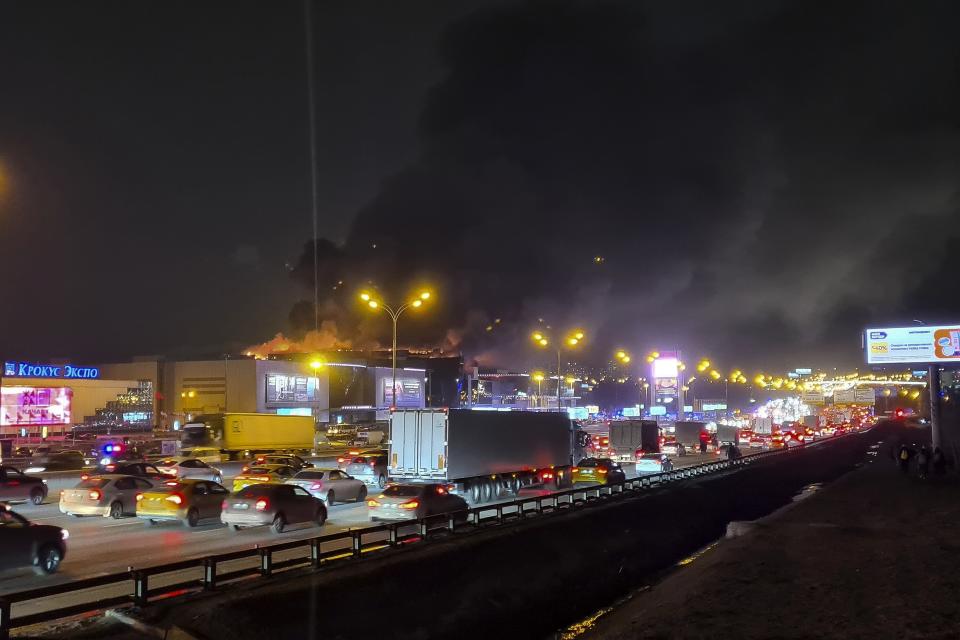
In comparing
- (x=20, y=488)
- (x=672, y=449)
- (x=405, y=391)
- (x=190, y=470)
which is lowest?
(x=672, y=449)

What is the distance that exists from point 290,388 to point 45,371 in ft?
87.9

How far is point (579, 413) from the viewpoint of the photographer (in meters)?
88.5

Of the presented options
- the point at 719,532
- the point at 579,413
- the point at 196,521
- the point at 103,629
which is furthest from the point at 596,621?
the point at 579,413

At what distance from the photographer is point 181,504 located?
2003cm

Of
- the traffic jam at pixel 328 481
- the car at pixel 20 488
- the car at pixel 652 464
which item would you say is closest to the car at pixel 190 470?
the traffic jam at pixel 328 481

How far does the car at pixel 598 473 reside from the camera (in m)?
34.0

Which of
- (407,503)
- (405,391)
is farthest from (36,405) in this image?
(407,503)

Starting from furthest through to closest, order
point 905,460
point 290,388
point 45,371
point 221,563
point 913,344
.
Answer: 1. point 290,388
2. point 45,371
3. point 913,344
4. point 905,460
5. point 221,563

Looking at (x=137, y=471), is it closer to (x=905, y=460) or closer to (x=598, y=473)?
(x=598, y=473)

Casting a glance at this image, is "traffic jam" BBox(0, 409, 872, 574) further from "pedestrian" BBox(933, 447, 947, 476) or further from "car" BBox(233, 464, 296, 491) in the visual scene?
"pedestrian" BBox(933, 447, 947, 476)

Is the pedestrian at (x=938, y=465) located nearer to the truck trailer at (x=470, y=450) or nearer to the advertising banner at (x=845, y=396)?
the truck trailer at (x=470, y=450)

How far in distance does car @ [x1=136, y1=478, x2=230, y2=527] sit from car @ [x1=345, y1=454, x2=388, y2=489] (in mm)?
12052

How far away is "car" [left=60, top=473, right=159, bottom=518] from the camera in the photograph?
21.7m

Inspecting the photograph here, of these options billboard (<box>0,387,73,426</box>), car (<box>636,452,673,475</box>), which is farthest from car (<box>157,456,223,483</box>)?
billboard (<box>0,387,73,426</box>)
